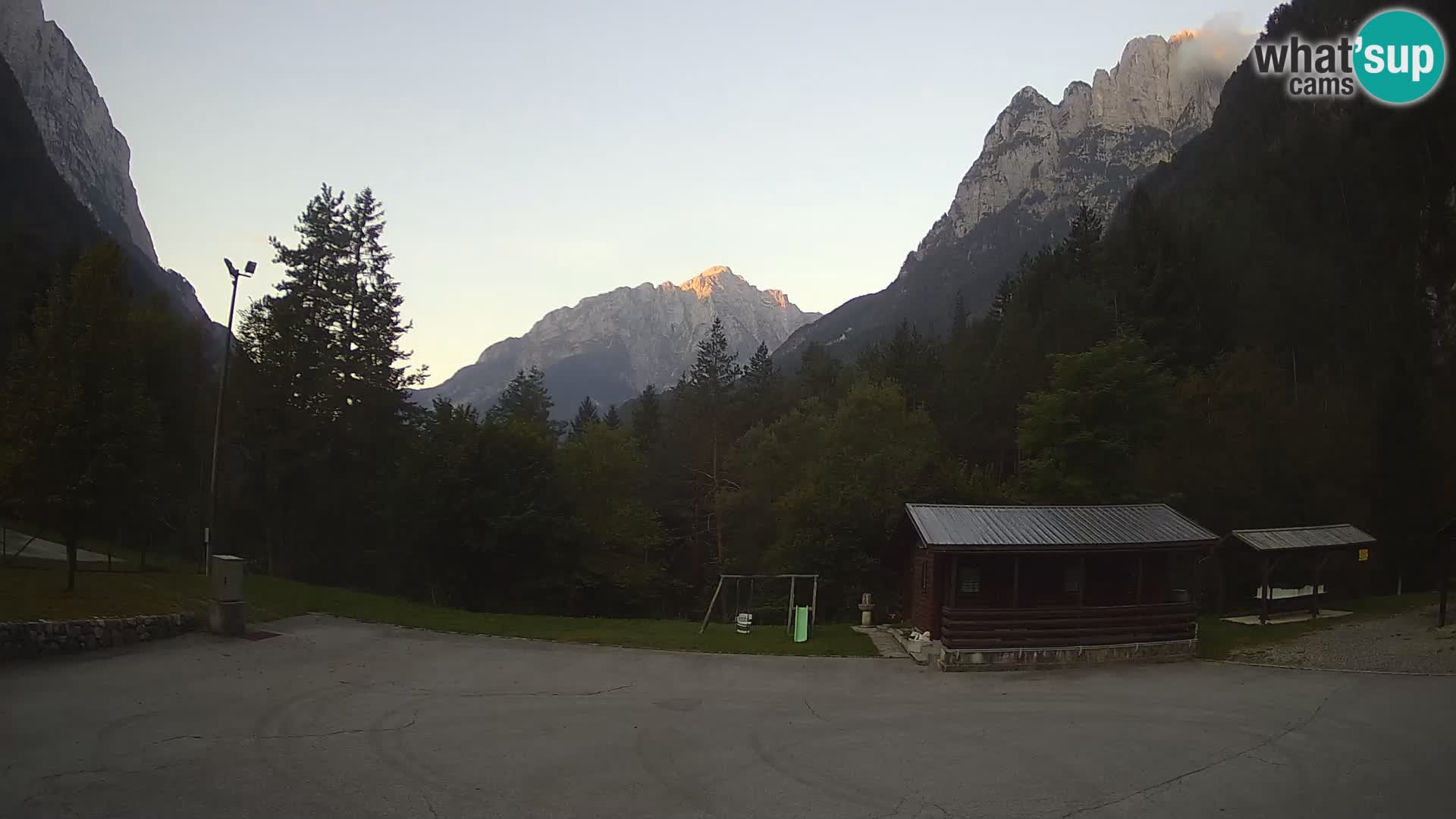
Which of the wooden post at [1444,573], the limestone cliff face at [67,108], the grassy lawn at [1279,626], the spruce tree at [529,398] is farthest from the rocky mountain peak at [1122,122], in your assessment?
the limestone cliff face at [67,108]

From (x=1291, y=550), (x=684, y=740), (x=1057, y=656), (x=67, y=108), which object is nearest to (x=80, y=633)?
(x=684, y=740)

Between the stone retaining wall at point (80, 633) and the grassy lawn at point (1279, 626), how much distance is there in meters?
26.9

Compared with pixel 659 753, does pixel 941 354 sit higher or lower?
higher

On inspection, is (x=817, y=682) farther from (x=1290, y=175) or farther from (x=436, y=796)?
(x=1290, y=175)

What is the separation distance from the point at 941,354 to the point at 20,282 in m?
69.2

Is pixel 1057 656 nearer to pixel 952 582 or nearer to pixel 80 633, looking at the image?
pixel 952 582

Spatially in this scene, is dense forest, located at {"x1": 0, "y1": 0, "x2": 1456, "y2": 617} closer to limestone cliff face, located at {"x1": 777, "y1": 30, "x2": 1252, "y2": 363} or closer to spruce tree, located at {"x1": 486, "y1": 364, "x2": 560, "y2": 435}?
spruce tree, located at {"x1": 486, "y1": 364, "x2": 560, "y2": 435}

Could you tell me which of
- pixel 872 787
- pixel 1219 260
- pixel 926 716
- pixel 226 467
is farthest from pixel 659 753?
pixel 1219 260

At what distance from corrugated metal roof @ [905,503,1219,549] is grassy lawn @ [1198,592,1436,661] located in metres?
3.41

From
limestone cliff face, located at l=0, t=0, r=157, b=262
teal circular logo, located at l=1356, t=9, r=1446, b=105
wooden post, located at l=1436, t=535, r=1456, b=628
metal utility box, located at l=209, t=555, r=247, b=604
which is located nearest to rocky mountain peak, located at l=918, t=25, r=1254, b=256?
teal circular logo, located at l=1356, t=9, r=1446, b=105

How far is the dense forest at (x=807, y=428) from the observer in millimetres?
31109

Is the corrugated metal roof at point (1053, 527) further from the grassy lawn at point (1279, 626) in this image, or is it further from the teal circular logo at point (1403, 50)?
the teal circular logo at point (1403, 50)

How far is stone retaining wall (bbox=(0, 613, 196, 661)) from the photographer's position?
48.9 ft

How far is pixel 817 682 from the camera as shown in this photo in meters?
17.6
